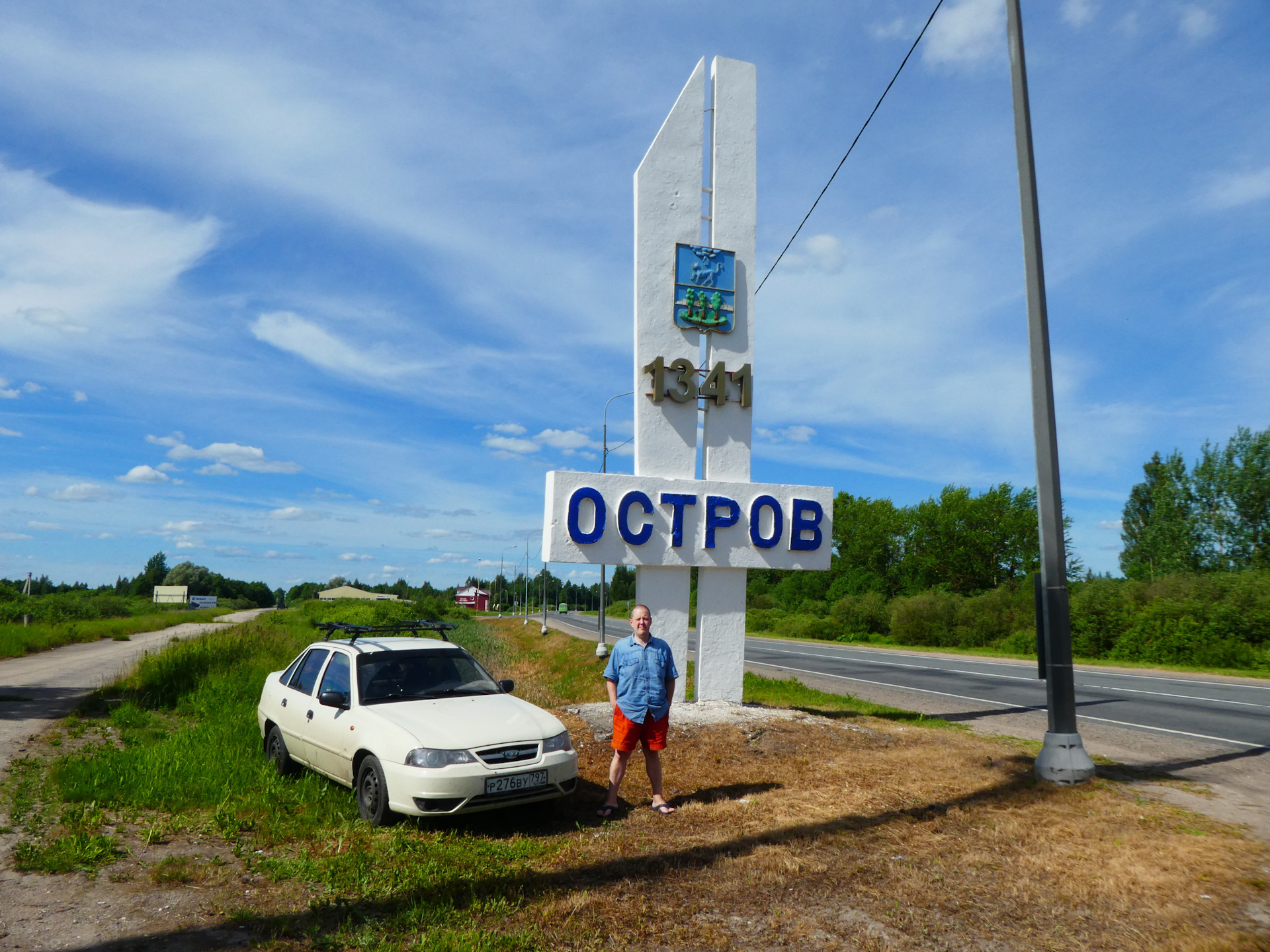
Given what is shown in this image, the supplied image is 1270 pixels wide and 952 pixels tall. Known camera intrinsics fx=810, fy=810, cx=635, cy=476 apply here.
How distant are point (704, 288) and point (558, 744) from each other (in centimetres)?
798

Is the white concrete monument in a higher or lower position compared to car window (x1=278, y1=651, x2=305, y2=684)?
higher

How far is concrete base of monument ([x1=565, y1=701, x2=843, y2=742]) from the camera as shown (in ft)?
34.2

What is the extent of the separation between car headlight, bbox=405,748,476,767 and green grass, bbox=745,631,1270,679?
59.2 feet

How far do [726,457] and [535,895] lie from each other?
840cm

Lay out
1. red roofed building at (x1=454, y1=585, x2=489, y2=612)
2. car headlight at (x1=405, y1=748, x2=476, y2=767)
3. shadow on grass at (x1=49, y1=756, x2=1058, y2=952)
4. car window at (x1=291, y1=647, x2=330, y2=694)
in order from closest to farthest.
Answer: shadow on grass at (x1=49, y1=756, x2=1058, y2=952) < car headlight at (x1=405, y1=748, x2=476, y2=767) < car window at (x1=291, y1=647, x2=330, y2=694) < red roofed building at (x1=454, y1=585, x2=489, y2=612)

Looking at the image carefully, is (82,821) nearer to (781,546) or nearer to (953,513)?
(781,546)

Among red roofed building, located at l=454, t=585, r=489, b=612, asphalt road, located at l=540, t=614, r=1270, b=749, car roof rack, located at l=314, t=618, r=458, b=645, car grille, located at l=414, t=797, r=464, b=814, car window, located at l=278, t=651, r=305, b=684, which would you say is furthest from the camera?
red roofed building, located at l=454, t=585, r=489, b=612

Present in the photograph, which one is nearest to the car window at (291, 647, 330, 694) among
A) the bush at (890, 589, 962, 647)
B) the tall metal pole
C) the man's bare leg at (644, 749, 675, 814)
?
the man's bare leg at (644, 749, 675, 814)

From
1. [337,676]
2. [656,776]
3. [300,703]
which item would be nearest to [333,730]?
[337,676]

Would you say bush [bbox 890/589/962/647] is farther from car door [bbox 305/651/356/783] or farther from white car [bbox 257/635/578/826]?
car door [bbox 305/651/356/783]

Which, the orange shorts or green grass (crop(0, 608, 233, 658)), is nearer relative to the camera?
the orange shorts

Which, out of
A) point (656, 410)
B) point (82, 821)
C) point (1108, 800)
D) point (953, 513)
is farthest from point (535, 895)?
point (953, 513)

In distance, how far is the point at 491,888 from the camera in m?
4.99

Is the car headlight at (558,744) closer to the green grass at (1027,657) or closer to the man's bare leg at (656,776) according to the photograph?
the man's bare leg at (656,776)
